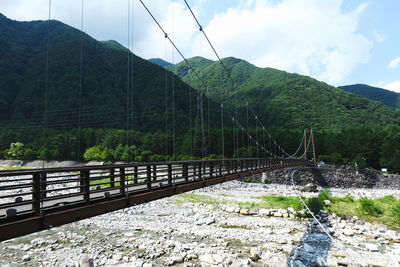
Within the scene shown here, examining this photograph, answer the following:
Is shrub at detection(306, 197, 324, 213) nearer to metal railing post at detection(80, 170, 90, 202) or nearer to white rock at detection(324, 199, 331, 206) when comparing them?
white rock at detection(324, 199, 331, 206)

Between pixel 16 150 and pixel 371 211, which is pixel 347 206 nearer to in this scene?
pixel 371 211

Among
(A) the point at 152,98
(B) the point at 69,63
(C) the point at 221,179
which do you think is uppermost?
(B) the point at 69,63

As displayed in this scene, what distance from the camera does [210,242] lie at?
10.8 m

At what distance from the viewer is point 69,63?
3042 centimetres

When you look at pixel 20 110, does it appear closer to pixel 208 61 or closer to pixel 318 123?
pixel 318 123

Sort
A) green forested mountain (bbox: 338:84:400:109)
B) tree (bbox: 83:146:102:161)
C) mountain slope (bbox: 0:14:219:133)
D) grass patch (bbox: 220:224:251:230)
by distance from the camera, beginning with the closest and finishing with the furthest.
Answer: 1. grass patch (bbox: 220:224:251:230)
2. mountain slope (bbox: 0:14:219:133)
3. tree (bbox: 83:146:102:161)
4. green forested mountain (bbox: 338:84:400:109)

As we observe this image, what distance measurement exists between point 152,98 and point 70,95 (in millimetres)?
12630

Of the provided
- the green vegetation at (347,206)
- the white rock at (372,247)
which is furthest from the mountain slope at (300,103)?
the white rock at (372,247)

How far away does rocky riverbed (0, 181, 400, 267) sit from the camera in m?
8.83

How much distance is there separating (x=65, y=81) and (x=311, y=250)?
30.9 m

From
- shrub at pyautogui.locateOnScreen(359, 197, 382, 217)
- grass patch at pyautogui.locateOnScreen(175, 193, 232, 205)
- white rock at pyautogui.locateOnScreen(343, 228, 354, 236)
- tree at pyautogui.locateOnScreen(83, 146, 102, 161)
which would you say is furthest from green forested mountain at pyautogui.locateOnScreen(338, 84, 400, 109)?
white rock at pyautogui.locateOnScreen(343, 228, 354, 236)

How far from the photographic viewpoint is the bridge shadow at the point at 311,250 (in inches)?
344

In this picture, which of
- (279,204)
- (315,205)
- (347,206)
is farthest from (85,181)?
(347,206)

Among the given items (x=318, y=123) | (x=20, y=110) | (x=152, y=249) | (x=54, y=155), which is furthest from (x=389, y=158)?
(x=20, y=110)
